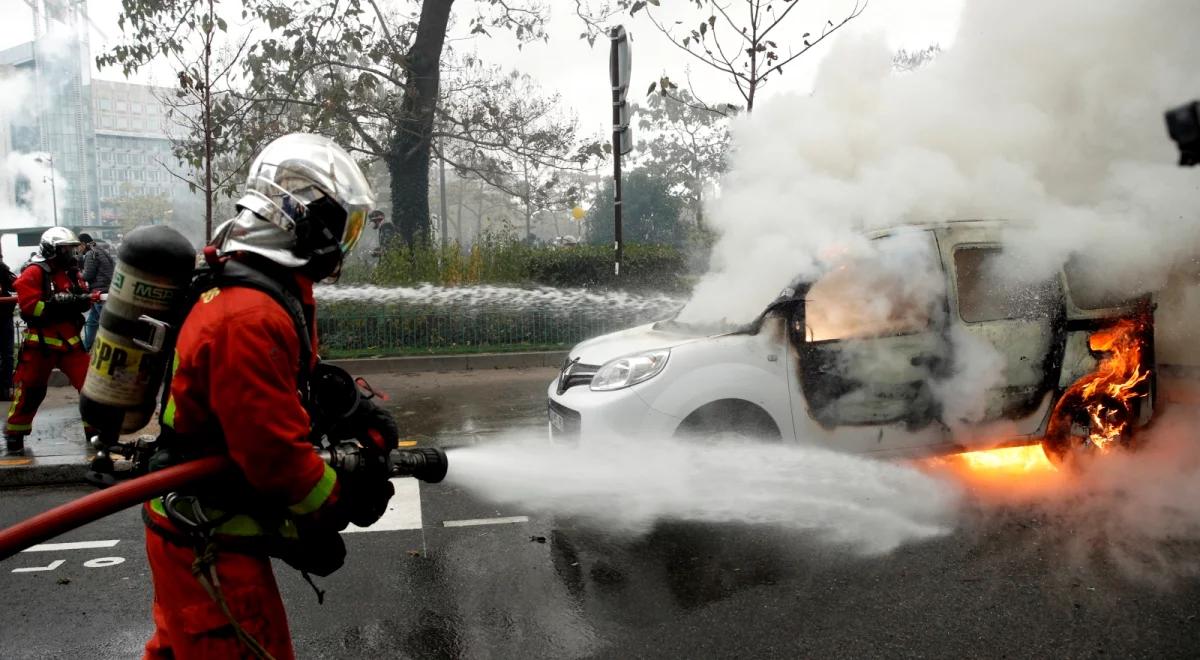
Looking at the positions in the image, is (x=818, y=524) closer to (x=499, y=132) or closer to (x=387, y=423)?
(x=387, y=423)

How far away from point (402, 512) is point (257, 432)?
3501 millimetres

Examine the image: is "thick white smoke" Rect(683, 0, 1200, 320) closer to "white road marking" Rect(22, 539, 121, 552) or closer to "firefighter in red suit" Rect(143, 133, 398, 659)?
"firefighter in red suit" Rect(143, 133, 398, 659)

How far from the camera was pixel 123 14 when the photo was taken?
10609mm

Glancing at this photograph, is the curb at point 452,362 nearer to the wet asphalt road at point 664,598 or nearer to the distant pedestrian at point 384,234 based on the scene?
the distant pedestrian at point 384,234

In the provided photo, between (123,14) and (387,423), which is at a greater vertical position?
(123,14)

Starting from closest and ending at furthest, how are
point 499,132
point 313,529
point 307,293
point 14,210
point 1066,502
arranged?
point 313,529 → point 307,293 → point 1066,502 → point 499,132 → point 14,210

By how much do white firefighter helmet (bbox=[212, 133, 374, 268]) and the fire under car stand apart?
9.26ft

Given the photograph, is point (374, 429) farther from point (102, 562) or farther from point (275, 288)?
point (102, 562)

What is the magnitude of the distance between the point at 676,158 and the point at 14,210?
57.6 metres

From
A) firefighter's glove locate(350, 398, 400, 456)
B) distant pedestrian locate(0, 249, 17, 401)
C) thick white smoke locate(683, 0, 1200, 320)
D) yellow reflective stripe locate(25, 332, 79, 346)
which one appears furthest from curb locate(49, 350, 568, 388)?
firefighter's glove locate(350, 398, 400, 456)

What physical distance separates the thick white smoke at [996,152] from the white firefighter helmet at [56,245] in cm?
542

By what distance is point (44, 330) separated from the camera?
6867 millimetres

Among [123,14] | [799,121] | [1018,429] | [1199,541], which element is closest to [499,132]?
[123,14]

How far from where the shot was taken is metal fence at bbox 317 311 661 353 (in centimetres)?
1155
